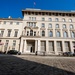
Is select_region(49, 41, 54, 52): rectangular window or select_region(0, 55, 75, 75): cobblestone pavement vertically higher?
select_region(49, 41, 54, 52): rectangular window

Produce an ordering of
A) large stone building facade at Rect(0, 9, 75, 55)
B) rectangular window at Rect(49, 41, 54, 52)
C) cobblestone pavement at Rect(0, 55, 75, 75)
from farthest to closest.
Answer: rectangular window at Rect(49, 41, 54, 52) → large stone building facade at Rect(0, 9, 75, 55) → cobblestone pavement at Rect(0, 55, 75, 75)

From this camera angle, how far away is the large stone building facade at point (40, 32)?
3262 cm

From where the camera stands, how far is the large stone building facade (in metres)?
32.6

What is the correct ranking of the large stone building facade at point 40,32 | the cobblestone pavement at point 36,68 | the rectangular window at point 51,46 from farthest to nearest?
the rectangular window at point 51,46 < the large stone building facade at point 40,32 < the cobblestone pavement at point 36,68

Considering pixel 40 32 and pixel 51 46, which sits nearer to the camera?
pixel 51 46

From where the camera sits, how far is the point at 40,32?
34.8 meters

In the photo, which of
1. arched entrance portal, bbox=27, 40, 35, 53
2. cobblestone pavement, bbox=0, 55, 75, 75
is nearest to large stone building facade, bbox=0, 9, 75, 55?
arched entrance portal, bbox=27, 40, 35, 53

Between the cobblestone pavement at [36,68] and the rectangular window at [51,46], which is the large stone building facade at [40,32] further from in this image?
the cobblestone pavement at [36,68]

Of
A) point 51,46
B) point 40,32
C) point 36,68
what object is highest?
point 40,32

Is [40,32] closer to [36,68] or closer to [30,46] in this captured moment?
[30,46]

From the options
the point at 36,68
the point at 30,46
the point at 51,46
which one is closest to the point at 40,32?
the point at 30,46

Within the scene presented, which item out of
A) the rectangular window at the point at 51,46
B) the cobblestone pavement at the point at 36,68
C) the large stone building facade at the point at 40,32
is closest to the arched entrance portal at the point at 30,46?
the large stone building facade at the point at 40,32

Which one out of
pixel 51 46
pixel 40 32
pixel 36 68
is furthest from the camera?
pixel 40 32

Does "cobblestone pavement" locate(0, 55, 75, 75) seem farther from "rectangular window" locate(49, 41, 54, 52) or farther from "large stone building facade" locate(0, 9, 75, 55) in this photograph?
"rectangular window" locate(49, 41, 54, 52)
